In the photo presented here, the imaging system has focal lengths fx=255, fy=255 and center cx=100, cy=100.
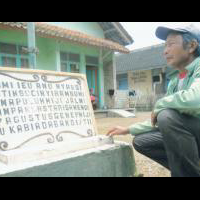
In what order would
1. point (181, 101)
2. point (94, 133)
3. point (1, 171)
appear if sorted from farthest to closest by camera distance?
1. point (94, 133)
2. point (181, 101)
3. point (1, 171)

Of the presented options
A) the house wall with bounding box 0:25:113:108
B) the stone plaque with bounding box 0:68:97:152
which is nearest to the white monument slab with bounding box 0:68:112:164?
the stone plaque with bounding box 0:68:97:152

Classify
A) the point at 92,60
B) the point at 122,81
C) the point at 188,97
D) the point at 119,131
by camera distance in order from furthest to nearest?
the point at 122,81, the point at 92,60, the point at 119,131, the point at 188,97

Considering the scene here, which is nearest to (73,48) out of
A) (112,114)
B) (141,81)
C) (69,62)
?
(69,62)

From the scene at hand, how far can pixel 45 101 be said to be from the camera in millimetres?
2098

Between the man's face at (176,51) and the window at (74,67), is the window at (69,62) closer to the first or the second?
the window at (74,67)

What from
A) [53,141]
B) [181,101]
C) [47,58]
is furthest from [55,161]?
[47,58]

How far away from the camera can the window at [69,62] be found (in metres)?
10.2

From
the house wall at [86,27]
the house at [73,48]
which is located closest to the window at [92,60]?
the house at [73,48]

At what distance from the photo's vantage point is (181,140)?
171 centimetres

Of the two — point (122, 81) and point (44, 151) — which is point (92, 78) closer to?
point (122, 81)

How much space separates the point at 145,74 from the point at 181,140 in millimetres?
17164
